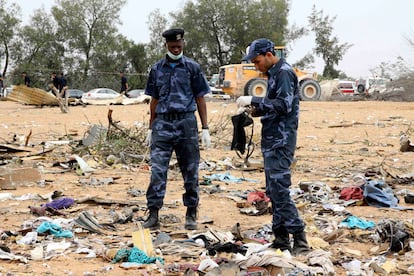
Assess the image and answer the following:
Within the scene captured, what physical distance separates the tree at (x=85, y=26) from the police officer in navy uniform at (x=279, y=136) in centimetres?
4647

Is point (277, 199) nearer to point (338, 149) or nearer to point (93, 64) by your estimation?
point (338, 149)

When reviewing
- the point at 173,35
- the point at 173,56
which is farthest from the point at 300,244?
the point at 173,35

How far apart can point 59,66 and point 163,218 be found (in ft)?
151

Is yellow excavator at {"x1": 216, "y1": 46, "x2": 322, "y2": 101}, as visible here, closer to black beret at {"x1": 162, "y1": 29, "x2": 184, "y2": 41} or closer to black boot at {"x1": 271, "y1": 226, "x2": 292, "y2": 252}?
black beret at {"x1": 162, "y1": 29, "x2": 184, "y2": 41}

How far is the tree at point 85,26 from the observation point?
1965 inches

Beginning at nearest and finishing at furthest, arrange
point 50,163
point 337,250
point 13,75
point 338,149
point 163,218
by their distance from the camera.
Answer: point 337,250
point 163,218
point 50,163
point 338,149
point 13,75

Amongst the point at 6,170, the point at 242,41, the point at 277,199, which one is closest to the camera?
the point at 277,199

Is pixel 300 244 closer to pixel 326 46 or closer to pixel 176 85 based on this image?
pixel 176 85

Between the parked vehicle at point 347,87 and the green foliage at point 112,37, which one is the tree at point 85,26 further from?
the parked vehicle at point 347,87

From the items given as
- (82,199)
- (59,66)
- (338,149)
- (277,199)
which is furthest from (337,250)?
(59,66)

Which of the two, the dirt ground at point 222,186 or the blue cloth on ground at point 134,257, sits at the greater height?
the blue cloth on ground at point 134,257

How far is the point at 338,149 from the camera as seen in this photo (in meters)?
10.9

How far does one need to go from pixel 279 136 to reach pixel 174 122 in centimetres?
118

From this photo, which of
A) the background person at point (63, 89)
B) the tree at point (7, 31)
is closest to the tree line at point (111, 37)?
the tree at point (7, 31)
